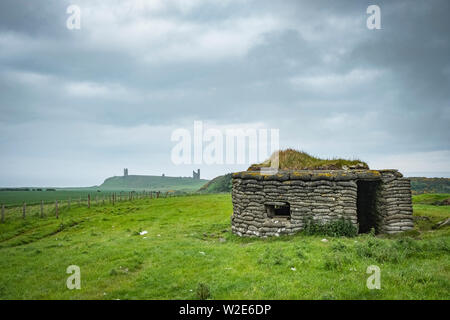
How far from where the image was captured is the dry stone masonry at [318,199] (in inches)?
434

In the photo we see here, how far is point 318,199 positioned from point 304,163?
9.14ft

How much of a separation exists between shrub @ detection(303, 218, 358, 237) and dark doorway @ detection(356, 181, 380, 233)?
8.58ft

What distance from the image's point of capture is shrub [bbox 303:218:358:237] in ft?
34.9

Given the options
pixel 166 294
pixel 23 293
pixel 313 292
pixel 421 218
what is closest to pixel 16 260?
pixel 23 293

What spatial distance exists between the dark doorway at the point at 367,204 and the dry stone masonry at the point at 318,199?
10 centimetres

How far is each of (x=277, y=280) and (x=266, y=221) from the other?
18.6ft

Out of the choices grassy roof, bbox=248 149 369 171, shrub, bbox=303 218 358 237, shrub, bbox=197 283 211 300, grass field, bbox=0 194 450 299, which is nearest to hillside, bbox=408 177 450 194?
grassy roof, bbox=248 149 369 171

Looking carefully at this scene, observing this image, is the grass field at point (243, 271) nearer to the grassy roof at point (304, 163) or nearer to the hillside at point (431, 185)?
the grassy roof at point (304, 163)

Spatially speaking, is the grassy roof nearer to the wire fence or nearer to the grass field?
the grass field

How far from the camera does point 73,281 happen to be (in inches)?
273

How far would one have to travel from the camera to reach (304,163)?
44.1 ft

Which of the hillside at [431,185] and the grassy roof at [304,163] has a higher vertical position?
the grassy roof at [304,163]

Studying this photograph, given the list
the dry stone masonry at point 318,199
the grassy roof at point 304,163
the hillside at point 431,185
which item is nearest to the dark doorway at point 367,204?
the dry stone masonry at point 318,199
